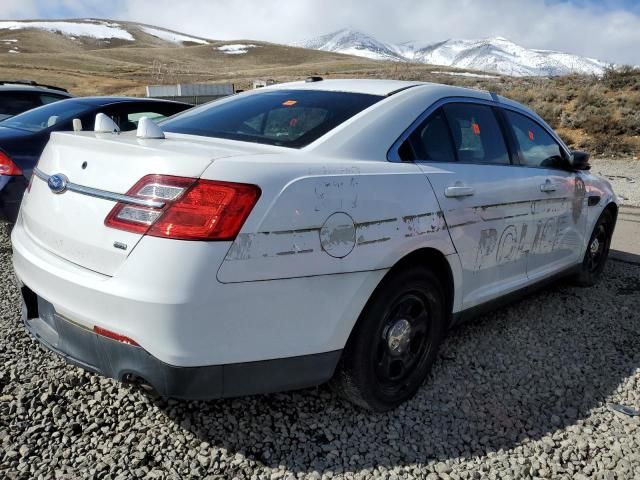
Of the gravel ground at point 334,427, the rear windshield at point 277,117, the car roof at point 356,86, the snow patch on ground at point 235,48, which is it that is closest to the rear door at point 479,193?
the car roof at point 356,86

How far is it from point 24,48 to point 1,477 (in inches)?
4287

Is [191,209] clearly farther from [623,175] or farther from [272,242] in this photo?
[623,175]

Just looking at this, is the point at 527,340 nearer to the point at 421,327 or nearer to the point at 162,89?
the point at 421,327

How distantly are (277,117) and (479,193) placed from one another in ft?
3.79

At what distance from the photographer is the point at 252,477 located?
2168mm

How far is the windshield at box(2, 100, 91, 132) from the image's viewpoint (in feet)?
16.7

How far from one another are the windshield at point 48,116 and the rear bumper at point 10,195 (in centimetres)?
65

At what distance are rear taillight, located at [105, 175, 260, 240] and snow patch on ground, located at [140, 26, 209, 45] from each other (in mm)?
146736

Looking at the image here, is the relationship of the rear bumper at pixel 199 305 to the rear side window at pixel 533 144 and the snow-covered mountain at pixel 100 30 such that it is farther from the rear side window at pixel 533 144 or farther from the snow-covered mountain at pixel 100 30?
the snow-covered mountain at pixel 100 30

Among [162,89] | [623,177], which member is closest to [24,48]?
[162,89]

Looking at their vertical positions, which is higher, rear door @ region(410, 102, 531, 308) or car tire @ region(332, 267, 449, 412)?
rear door @ region(410, 102, 531, 308)

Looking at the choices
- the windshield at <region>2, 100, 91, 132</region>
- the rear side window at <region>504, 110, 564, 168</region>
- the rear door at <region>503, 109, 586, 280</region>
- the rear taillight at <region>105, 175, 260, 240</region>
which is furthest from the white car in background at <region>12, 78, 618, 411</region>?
the windshield at <region>2, 100, 91, 132</region>

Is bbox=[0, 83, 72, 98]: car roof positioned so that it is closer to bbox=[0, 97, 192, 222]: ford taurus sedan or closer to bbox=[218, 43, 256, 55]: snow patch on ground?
bbox=[0, 97, 192, 222]: ford taurus sedan

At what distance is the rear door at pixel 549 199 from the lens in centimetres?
354
